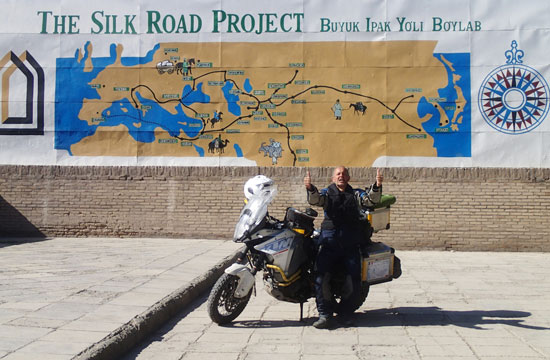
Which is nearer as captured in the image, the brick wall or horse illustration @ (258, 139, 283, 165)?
the brick wall

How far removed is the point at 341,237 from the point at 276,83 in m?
7.38

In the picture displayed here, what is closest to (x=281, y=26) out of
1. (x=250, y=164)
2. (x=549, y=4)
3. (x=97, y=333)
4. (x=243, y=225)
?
(x=250, y=164)

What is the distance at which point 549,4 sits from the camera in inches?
516

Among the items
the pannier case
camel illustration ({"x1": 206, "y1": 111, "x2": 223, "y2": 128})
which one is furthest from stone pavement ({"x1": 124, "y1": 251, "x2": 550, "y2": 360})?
camel illustration ({"x1": 206, "y1": 111, "x2": 223, "y2": 128})

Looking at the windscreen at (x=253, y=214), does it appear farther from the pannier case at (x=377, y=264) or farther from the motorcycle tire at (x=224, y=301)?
the pannier case at (x=377, y=264)

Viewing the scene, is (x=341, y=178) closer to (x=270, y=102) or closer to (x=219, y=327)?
(x=219, y=327)

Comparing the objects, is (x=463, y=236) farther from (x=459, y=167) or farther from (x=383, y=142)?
(x=383, y=142)

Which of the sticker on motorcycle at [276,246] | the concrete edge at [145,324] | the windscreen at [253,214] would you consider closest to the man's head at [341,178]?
the windscreen at [253,214]

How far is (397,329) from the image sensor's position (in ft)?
20.3

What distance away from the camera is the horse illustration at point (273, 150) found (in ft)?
43.4

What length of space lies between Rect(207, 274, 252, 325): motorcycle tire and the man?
2.49 ft

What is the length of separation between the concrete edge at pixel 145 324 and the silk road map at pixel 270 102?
17.2ft

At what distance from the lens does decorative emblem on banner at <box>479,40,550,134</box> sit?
13.0 m

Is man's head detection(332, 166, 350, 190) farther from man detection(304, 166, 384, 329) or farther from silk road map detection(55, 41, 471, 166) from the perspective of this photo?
silk road map detection(55, 41, 471, 166)
